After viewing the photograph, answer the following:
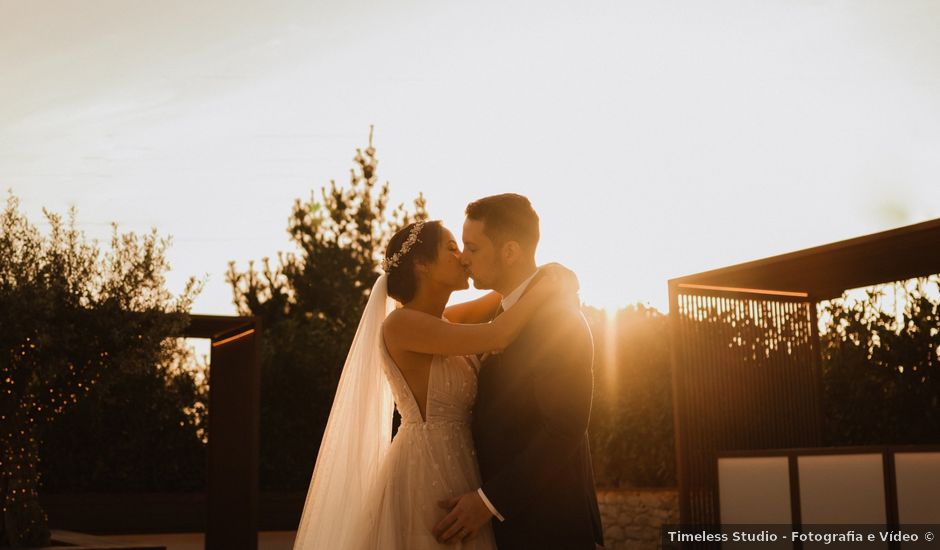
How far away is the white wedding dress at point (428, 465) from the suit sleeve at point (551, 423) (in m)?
0.26

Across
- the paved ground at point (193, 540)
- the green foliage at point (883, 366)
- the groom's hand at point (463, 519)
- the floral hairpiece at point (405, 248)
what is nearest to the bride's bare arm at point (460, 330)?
the floral hairpiece at point (405, 248)

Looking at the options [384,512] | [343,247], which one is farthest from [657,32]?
[343,247]

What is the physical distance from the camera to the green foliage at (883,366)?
444 inches

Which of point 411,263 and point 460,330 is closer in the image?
point 460,330

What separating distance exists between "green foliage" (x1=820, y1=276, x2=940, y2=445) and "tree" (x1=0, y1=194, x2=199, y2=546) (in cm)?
740

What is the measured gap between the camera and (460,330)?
344 cm

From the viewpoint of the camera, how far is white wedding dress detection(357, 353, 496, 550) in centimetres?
342

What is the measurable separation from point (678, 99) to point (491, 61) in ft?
6.87

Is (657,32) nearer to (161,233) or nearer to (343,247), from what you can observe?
(161,233)

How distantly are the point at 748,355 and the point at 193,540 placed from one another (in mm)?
9280

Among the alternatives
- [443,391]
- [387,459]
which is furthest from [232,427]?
[443,391]

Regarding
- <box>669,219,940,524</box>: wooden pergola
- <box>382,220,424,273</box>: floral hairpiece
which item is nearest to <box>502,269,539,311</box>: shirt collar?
<box>382,220,424,273</box>: floral hairpiece

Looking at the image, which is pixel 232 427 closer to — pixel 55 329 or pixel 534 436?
pixel 55 329

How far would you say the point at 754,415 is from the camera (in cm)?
1055
